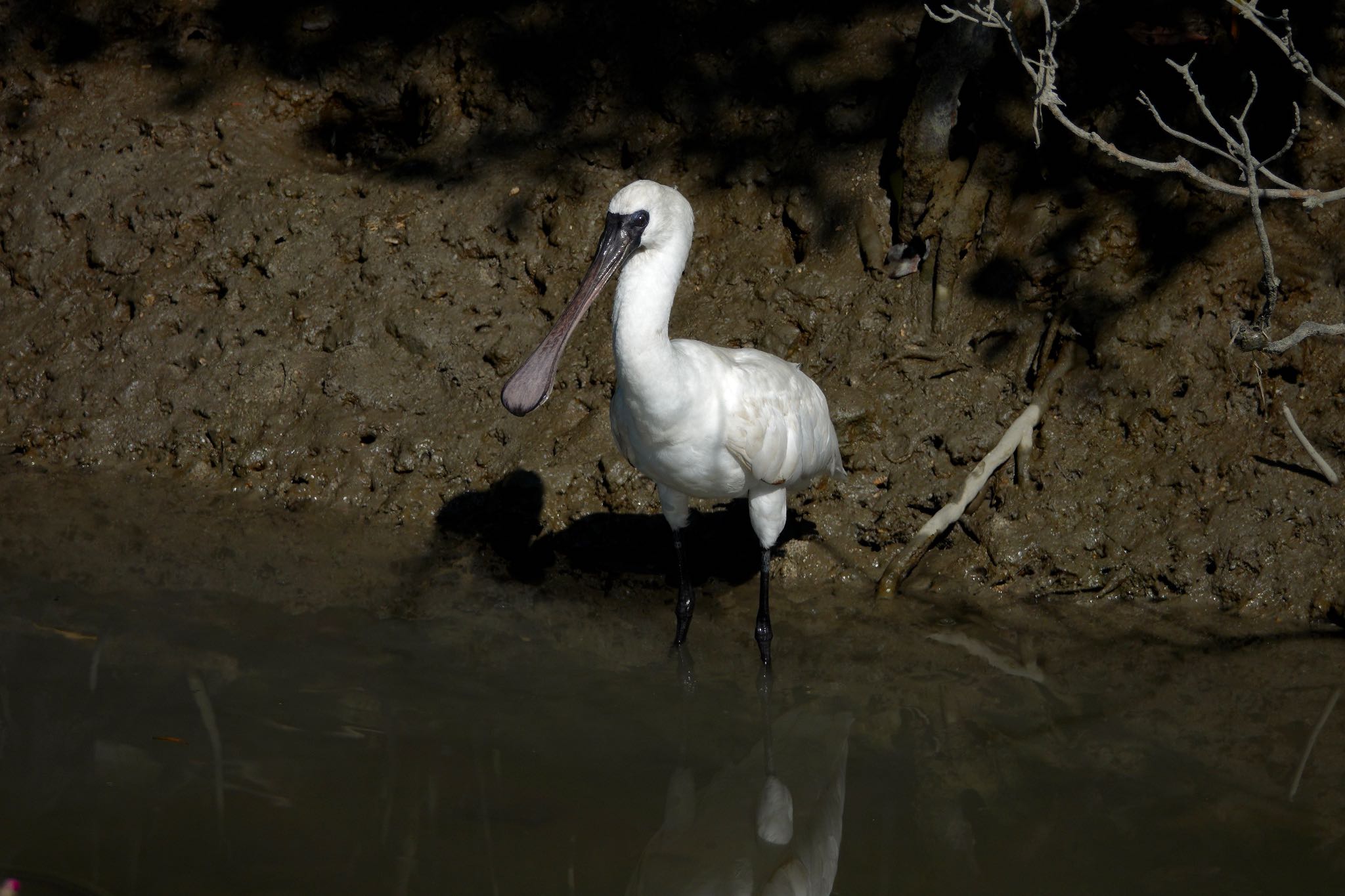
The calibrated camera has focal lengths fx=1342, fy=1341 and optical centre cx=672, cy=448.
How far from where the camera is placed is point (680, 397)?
16.6 ft

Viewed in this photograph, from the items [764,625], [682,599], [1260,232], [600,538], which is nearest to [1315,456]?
[1260,232]

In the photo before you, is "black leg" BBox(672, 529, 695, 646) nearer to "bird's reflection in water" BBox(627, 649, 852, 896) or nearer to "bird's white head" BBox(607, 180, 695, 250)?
"bird's reflection in water" BBox(627, 649, 852, 896)

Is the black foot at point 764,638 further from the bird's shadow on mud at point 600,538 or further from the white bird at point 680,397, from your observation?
the bird's shadow on mud at point 600,538

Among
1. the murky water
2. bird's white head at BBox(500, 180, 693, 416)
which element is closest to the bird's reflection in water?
the murky water

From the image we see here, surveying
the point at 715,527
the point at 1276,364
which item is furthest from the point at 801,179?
the point at 1276,364

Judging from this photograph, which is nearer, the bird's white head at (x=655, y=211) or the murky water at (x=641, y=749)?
the murky water at (x=641, y=749)

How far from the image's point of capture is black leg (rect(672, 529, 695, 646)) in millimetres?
5742

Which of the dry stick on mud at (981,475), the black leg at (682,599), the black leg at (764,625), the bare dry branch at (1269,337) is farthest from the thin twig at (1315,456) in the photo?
the black leg at (682,599)

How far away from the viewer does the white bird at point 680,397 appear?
4.95 meters

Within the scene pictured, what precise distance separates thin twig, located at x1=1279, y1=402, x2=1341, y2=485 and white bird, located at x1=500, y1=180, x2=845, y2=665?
205 centimetres

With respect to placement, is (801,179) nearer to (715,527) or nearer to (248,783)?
(715,527)

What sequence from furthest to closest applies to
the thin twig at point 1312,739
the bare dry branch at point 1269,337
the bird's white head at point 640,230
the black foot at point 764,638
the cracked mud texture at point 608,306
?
the cracked mud texture at point 608,306 → the black foot at point 764,638 → the bird's white head at point 640,230 → the thin twig at point 1312,739 → the bare dry branch at point 1269,337

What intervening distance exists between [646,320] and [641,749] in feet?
5.03

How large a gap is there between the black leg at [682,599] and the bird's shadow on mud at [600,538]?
514mm
